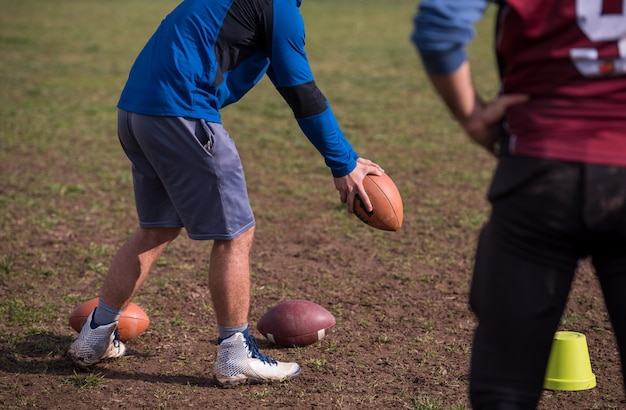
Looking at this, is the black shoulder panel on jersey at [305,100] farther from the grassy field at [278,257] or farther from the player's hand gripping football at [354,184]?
the grassy field at [278,257]

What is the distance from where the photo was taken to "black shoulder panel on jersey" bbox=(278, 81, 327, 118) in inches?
160

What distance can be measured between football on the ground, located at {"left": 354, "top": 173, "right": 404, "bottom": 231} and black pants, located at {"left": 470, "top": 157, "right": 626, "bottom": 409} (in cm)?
179

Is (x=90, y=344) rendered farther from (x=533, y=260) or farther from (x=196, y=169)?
(x=533, y=260)

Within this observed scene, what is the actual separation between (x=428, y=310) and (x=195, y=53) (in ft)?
7.44

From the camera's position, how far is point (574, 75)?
97.2 inches

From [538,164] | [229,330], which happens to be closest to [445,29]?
[538,164]

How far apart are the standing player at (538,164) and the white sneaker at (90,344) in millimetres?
2379

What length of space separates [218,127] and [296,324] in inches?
49.2

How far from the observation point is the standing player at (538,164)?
8.05ft

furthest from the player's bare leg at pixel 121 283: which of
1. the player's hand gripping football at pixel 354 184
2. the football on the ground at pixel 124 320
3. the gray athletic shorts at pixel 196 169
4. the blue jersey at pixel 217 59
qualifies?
the player's hand gripping football at pixel 354 184

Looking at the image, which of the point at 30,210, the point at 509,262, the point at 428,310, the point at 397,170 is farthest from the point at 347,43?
the point at 509,262

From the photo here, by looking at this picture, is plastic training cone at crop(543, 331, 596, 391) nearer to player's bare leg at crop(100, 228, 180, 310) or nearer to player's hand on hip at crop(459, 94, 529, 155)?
player's hand on hip at crop(459, 94, 529, 155)

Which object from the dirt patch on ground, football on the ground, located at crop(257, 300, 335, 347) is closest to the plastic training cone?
the dirt patch on ground

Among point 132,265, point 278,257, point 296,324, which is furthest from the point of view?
point 278,257
